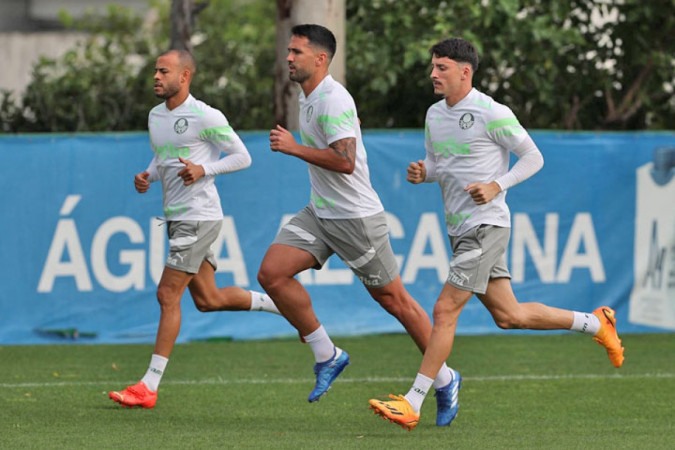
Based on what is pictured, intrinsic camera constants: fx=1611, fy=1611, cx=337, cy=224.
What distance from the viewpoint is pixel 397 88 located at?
1678 cm

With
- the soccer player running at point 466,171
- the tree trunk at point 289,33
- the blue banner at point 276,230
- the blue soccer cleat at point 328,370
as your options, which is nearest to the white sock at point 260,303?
the blue soccer cleat at point 328,370

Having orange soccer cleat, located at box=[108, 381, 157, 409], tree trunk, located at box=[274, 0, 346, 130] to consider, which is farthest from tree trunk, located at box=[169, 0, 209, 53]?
orange soccer cleat, located at box=[108, 381, 157, 409]

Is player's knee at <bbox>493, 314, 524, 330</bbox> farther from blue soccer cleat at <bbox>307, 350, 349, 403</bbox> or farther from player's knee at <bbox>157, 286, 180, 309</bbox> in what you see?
player's knee at <bbox>157, 286, 180, 309</bbox>

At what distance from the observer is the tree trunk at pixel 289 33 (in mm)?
14312

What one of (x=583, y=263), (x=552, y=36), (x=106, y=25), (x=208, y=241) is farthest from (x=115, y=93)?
(x=106, y=25)

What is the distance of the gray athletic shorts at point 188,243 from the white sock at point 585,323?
2.17 metres

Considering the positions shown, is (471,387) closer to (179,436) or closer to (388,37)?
(179,436)

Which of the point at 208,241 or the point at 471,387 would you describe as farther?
the point at 471,387

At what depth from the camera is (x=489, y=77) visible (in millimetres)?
16859

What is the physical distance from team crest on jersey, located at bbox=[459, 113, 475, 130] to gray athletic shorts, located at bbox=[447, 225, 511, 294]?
19.9 inches

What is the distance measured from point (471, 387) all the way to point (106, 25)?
1150 inches

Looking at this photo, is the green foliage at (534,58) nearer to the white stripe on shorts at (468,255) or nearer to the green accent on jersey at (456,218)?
the green accent on jersey at (456,218)

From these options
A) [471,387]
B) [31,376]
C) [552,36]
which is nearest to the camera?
[471,387]

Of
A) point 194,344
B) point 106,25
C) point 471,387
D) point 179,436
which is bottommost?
Answer: point 106,25
